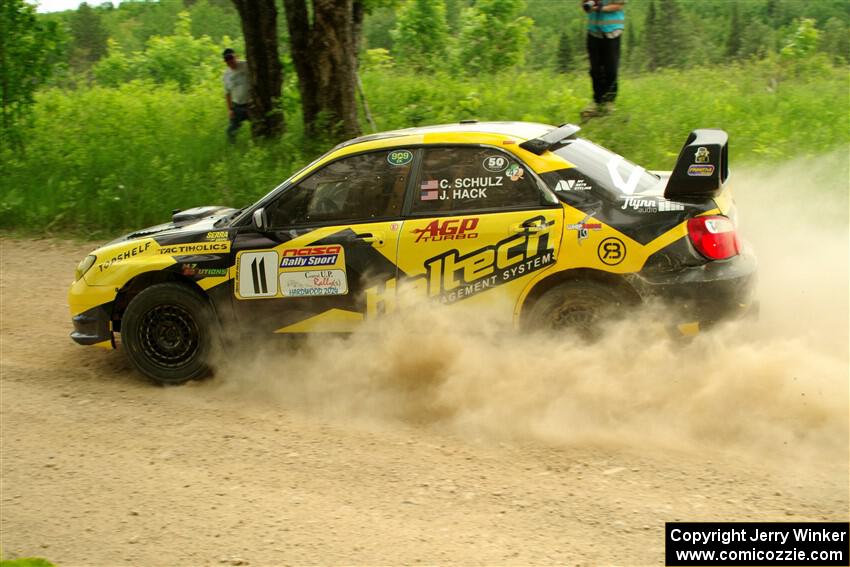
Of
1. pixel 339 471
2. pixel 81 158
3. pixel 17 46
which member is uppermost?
pixel 17 46

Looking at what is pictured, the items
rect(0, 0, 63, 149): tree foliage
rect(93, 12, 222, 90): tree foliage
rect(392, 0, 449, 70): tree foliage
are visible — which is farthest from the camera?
rect(93, 12, 222, 90): tree foliage

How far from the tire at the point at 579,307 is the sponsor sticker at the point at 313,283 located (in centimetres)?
142

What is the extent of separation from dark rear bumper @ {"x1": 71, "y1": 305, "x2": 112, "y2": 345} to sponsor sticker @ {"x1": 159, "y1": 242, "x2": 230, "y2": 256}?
77 cm

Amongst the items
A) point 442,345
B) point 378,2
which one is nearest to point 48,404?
point 442,345

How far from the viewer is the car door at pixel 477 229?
615 centimetres

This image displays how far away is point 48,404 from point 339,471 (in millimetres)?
2816

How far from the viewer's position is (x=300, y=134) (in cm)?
1252

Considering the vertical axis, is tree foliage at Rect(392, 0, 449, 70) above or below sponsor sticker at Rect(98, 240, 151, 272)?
above

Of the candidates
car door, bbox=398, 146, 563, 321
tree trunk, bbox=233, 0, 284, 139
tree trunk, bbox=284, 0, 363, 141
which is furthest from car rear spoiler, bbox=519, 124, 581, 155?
tree trunk, bbox=233, 0, 284, 139

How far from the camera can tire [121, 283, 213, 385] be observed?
22.9 ft

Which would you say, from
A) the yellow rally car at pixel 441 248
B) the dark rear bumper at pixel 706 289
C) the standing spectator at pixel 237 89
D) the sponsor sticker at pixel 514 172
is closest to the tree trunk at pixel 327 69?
the standing spectator at pixel 237 89

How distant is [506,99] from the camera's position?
524 inches

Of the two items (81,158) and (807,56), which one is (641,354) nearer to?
(81,158)

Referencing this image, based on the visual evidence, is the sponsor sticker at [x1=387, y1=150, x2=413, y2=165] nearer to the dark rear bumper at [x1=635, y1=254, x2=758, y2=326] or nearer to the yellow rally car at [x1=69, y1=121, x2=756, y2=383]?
the yellow rally car at [x1=69, y1=121, x2=756, y2=383]
